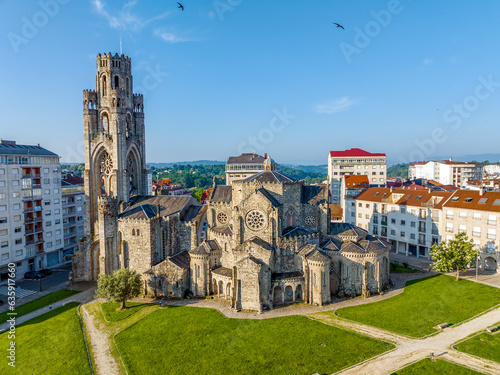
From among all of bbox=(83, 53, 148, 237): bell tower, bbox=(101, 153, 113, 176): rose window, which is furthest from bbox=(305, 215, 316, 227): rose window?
bbox=(101, 153, 113, 176): rose window

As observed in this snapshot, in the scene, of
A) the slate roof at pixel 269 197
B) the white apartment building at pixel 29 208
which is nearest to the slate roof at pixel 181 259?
the slate roof at pixel 269 197

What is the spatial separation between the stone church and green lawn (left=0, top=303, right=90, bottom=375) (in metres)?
10.4

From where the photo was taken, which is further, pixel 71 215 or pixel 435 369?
pixel 71 215

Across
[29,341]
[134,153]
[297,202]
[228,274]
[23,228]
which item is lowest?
[29,341]

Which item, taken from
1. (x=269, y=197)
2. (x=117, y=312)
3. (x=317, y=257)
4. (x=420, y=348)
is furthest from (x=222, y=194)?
(x=420, y=348)

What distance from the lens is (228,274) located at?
42.4 metres

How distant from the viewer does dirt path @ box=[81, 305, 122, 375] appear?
95.5 feet

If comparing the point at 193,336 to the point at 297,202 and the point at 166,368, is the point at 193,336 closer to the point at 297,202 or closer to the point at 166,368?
the point at 166,368

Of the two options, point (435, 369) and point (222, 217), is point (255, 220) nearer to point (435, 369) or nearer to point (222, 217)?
point (222, 217)

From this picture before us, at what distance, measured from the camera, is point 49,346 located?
32688 millimetres

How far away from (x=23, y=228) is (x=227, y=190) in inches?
1435

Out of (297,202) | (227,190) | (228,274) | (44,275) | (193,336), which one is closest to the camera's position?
(193,336)

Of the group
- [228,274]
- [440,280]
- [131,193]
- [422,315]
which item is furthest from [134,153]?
[440,280]

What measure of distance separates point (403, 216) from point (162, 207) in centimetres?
4563
